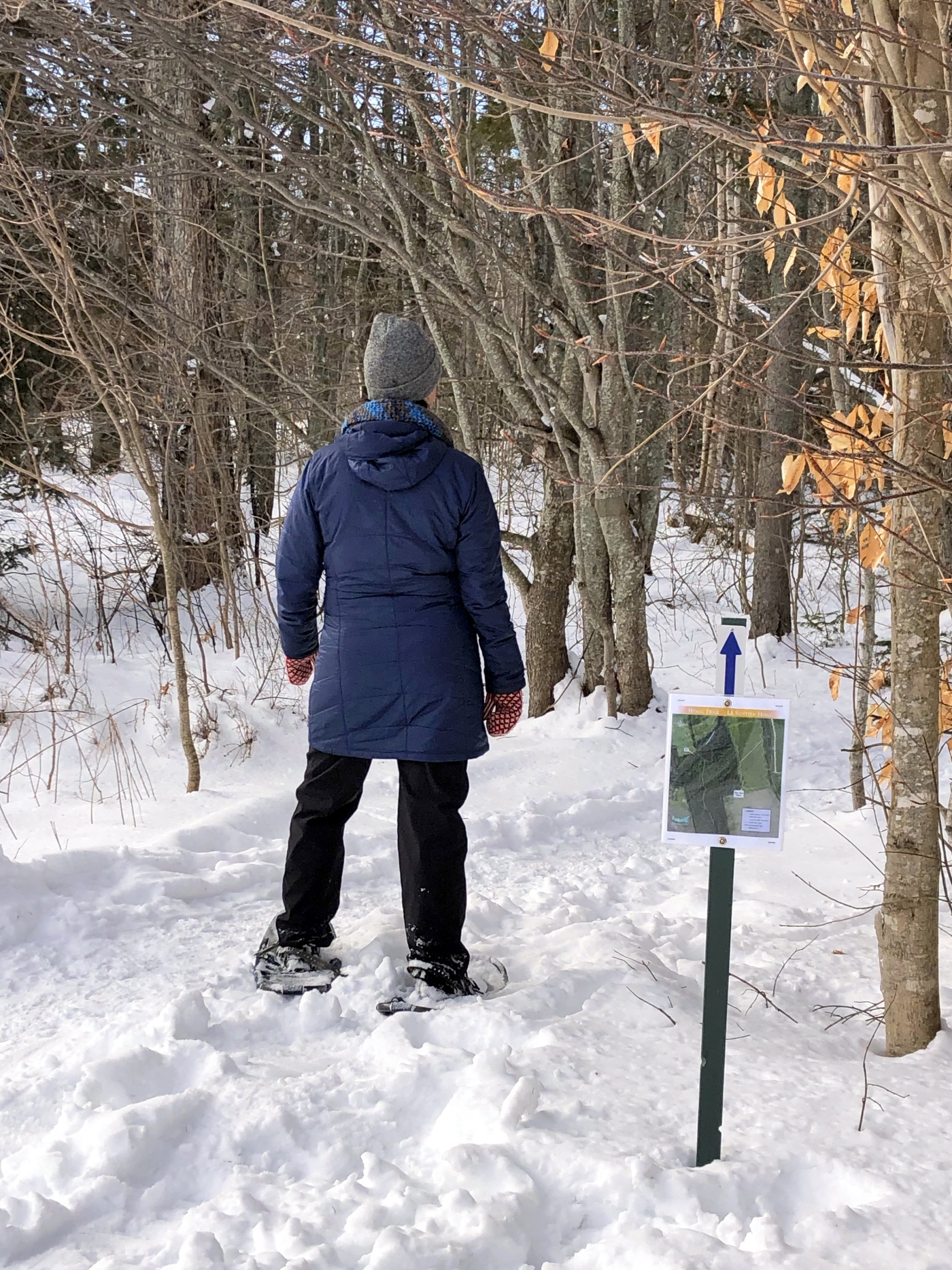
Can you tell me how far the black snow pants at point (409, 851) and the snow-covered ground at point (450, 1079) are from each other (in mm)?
187

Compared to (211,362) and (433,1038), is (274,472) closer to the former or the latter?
(211,362)

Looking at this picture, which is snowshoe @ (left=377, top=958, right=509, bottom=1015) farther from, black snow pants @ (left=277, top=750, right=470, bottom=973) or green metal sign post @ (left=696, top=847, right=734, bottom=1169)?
green metal sign post @ (left=696, top=847, right=734, bottom=1169)

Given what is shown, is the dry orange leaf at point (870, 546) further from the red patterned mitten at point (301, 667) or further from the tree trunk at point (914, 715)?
the red patterned mitten at point (301, 667)

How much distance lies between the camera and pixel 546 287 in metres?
6.46

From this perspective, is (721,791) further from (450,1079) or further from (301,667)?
(301,667)

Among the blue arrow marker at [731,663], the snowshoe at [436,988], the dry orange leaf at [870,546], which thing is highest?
the dry orange leaf at [870,546]

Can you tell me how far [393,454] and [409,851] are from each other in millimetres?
1191

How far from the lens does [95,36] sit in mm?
6020

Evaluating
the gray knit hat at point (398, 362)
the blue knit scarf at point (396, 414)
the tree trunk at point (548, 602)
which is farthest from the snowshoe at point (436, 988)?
the tree trunk at point (548, 602)

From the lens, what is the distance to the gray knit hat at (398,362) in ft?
10.6

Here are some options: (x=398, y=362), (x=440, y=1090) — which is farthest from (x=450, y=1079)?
(x=398, y=362)

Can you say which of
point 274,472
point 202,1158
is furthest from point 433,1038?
point 274,472

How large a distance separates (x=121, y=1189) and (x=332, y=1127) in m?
0.48

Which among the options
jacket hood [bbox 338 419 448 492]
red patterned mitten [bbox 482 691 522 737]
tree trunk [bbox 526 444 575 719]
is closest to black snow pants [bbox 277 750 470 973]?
red patterned mitten [bbox 482 691 522 737]
